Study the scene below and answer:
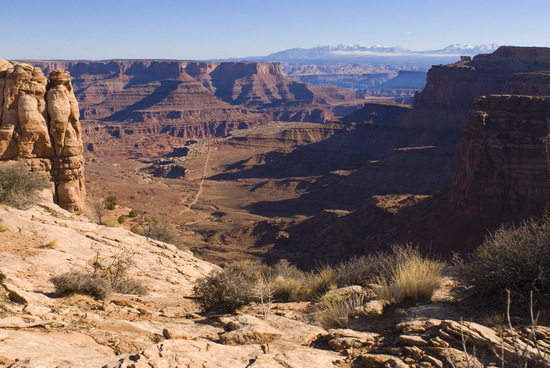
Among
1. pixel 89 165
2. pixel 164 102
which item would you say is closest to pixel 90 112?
pixel 164 102

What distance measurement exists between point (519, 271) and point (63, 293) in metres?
8.57

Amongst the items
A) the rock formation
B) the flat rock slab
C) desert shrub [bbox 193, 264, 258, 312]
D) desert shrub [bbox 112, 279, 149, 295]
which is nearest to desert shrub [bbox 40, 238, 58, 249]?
desert shrub [bbox 112, 279, 149, 295]

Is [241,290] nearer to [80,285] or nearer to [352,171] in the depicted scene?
[80,285]

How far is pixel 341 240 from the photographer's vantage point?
40.6 m

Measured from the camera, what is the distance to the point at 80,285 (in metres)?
9.50

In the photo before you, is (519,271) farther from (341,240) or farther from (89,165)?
(89,165)

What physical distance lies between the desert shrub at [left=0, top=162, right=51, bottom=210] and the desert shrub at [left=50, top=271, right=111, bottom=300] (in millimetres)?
9216

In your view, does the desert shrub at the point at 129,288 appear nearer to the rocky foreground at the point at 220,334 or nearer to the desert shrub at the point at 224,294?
the rocky foreground at the point at 220,334

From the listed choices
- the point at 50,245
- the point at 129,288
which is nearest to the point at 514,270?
the point at 129,288

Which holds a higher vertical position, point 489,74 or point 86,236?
point 489,74

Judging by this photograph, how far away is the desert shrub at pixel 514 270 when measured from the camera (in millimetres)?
7797

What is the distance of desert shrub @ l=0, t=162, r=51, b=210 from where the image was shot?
1741cm

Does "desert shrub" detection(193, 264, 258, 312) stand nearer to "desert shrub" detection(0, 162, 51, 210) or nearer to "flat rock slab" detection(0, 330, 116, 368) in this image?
"flat rock slab" detection(0, 330, 116, 368)

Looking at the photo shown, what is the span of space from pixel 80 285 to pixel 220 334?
3451 millimetres
